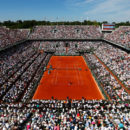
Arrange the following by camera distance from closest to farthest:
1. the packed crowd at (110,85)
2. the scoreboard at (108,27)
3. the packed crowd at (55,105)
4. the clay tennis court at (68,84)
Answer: the packed crowd at (55,105)
the packed crowd at (110,85)
the clay tennis court at (68,84)
the scoreboard at (108,27)

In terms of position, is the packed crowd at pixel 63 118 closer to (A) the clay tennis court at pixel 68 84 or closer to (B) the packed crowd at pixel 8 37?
(A) the clay tennis court at pixel 68 84

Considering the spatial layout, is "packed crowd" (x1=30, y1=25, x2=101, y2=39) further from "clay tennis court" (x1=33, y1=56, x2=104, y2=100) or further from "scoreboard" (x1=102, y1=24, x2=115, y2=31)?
"clay tennis court" (x1=33, y1=56, x2=104, y2=100)

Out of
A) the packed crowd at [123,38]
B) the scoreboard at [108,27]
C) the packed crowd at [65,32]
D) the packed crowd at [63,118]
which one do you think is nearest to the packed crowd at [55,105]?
the packed crowd at [63,118]

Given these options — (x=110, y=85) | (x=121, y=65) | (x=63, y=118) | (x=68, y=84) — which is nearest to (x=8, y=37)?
(x=68, y=84)

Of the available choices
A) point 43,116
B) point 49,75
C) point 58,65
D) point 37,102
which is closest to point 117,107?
point 43,116

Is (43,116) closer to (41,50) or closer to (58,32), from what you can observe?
(41,50)

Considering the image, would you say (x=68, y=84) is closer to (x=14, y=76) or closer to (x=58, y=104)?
(x=14, y=76)

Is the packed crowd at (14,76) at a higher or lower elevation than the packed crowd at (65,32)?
lower
